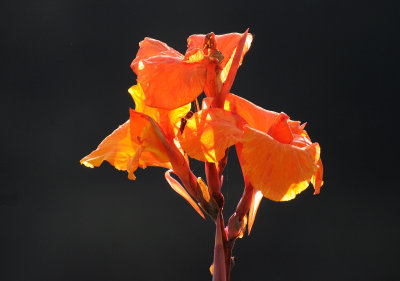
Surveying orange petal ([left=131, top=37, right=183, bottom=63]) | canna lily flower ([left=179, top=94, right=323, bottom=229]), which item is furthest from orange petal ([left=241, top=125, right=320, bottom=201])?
orange petal ([left=131, top=37, right=183, bottom=63])

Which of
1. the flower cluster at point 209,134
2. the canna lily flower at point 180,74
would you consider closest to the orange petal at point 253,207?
the flower cluster at point 209,134

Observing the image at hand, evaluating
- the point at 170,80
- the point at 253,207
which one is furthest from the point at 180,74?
the point at 253,207

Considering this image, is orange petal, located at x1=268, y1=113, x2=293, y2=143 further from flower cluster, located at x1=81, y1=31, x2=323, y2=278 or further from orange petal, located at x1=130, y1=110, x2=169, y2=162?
orange petal, located at x1=130, y1=110, x2=169, y2=162

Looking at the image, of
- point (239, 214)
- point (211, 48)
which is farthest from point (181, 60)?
point (239, 214)

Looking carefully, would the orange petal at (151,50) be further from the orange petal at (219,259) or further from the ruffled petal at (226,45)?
the orange petal at (219,259)

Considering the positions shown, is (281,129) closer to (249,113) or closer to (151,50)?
(249,113)
